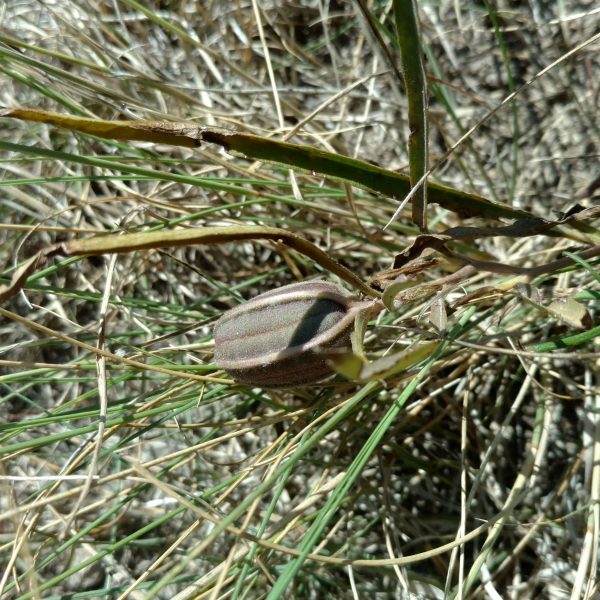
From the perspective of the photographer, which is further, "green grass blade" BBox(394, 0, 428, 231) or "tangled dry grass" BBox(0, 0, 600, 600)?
"tangled dry grass" BBox(0, 0, 600, 600)

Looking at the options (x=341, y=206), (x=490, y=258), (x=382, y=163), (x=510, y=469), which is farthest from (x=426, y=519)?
(x=382, y=163)

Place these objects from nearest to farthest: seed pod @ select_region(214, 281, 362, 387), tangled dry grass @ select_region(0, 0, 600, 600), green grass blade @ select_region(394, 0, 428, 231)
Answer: green grass blade @ select_region(394, 0, 428, 231)
seed pod @ select_region(214, 281, 362, 387)
tangled dry grass @ select_region(0, 0, 600, 600)

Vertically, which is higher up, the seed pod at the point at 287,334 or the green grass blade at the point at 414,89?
the green grass blade at the point at 414,89

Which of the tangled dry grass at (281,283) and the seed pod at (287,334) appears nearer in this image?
the seed pod at (287,334)

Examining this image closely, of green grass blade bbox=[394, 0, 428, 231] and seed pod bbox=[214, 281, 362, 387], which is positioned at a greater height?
green grass blade bbox=[394, 0, 428, 231]

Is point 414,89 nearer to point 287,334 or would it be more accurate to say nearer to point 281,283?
point 287,334

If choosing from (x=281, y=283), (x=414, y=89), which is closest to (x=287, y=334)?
(x=414, y=89)

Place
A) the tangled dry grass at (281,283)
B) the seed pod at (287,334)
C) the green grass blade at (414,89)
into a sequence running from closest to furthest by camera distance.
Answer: the green grass blade at (414,89) < the seed pod at (287,334) < the tangled dry grass at (281,283)

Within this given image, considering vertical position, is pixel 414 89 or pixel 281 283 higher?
pixel 414 89
